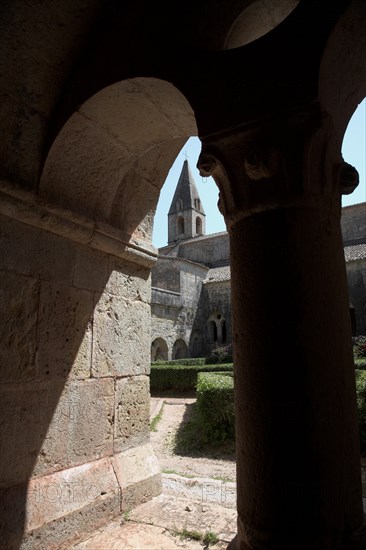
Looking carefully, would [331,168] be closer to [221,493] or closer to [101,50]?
[101,50]

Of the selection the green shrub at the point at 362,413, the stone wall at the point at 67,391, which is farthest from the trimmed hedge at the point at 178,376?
the stone wall at the point at 67,391

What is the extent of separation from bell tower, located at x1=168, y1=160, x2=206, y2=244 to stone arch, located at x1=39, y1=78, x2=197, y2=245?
29472mm

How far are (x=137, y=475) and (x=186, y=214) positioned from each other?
30744 millimetres

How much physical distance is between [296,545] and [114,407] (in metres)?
1.63

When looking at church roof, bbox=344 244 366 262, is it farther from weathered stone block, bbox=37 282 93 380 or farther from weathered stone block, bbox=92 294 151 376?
weathered stone block, bbox=37 282 93 380

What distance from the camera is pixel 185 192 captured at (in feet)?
109

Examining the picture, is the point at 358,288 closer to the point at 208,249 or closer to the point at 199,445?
the point at 208,249

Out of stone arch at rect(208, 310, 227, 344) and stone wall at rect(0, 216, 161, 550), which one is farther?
stone arch at rect(208, 310, 227, 344)

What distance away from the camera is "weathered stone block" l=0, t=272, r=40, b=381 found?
208 centimetres

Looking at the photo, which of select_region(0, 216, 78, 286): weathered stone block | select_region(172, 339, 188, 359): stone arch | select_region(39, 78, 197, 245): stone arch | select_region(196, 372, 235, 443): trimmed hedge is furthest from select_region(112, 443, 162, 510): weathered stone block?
select_region(172, 339, 188, 359): stone arch

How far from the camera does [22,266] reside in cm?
219

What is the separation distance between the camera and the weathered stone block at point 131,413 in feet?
8.82

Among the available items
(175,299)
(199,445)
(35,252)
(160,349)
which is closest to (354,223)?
(175,299)

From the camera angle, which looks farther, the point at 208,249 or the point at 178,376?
the point at 208,249
